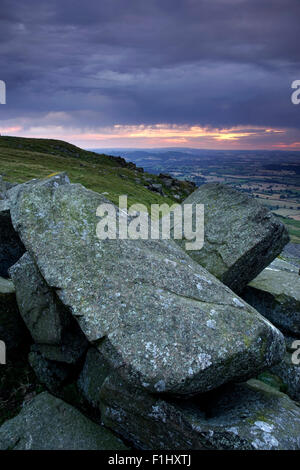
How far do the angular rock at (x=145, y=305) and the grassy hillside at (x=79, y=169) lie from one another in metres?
45.8

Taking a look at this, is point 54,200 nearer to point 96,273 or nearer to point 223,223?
point 96,273

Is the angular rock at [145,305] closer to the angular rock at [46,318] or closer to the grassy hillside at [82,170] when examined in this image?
the angular rock at [46,318]

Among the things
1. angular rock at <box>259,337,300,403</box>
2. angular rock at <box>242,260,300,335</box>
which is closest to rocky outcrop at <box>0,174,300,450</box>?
angular rock at <box>259,337,300,403</box>

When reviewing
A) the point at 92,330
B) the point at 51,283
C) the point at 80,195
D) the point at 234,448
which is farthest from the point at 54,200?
the point at 234,448

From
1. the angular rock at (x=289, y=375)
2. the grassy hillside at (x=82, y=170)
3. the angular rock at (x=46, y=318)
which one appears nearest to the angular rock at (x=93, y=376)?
the angular rock at (x=46, y=318)

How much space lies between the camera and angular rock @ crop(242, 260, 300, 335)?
1434 cm

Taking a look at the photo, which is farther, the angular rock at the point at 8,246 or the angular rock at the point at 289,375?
the angular rock at the point at 8,246

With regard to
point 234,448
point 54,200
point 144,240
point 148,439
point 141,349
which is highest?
point 54,200

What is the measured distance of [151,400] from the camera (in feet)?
26.3

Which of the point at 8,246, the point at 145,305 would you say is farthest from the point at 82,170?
the point at 145,305

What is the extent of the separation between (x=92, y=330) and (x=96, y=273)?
1.84 m

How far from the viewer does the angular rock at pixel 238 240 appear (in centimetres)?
1313

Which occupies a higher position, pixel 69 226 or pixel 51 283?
pixel 69 226

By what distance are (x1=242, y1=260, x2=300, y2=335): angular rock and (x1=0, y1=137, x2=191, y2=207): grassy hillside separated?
43.3m
